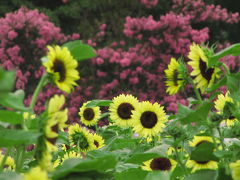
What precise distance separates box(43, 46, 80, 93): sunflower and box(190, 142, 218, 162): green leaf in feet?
1.29

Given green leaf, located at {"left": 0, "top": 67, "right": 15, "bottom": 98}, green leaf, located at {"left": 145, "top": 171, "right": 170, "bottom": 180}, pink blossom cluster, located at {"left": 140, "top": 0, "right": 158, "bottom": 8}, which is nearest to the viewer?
green leaf, located at {"left": 0, "top": 67, "right": 15, "bottom": 98}

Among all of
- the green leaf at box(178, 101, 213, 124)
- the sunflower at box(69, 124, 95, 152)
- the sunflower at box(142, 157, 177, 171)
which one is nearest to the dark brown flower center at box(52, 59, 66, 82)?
the green leaf at box(178, 101, 213, 124)

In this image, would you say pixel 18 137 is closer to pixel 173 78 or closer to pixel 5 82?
pixel 5 82

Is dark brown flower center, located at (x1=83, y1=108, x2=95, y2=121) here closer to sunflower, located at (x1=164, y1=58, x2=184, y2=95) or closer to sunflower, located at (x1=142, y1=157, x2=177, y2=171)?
sunflower, located at (x1=142, y1=157, x2=177, y2=171)

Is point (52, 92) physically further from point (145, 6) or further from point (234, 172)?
point (234, 172)

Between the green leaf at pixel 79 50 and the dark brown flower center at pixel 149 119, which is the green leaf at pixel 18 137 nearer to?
the green leaf at pixel 79 50

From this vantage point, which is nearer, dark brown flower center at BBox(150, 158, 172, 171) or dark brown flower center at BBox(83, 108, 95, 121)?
dark brown flower center at BBox(150, 158, 172, 171)

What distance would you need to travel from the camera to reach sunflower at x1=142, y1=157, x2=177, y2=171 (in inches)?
61.9

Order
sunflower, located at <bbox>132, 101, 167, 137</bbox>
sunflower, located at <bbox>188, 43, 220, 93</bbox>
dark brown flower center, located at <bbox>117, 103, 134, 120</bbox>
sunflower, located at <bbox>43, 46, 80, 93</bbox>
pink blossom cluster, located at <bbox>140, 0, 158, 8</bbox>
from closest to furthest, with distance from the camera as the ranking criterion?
sunflower, located at <bbox>43, 46, 80, 93</bbox>, sunflower, located at <bbox>188, 43, 220, 93</bbox>, sunflower, located at <bbox>132, 101, 167, 137</bbox>, dark brown flower center, located at <bbox>117, 103, 134, 120</bbox>, pink blossom cluster, located at <bbox>140, 0, 158, 8</bbox>

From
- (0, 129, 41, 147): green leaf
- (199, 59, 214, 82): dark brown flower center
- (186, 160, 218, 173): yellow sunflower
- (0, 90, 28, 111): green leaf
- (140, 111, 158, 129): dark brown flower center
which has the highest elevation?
(199, 59, 214, 82): dark brown flower center

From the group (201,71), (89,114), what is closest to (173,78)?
(201,71)

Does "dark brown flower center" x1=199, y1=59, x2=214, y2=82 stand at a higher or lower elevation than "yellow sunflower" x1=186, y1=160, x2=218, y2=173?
higher

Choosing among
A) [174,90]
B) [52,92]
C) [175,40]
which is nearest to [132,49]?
[175,40]

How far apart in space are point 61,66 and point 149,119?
79 centimetres
